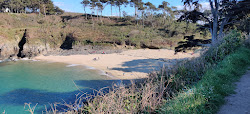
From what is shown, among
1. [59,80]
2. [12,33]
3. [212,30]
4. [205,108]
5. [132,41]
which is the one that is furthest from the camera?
[132,41]

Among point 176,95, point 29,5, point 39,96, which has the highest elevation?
point 29,5

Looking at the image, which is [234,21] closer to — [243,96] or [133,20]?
[243,96]

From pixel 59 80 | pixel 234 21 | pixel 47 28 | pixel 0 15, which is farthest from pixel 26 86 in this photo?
pixel 0 15

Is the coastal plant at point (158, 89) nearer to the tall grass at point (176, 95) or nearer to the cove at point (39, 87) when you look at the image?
the tall grass at point (176, 95)

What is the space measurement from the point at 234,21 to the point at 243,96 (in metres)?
7.83

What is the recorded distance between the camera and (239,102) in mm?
3215

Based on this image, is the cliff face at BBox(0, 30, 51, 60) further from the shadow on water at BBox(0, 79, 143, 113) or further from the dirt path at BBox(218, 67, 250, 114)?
the dirt path at BBox(218, 67, 250, 114)

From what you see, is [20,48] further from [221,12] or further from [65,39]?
[221,12]

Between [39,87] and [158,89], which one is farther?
[39,87]

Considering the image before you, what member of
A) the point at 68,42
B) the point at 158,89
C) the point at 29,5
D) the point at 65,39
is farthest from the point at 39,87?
the point at 29,5

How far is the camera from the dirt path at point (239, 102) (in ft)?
9.53

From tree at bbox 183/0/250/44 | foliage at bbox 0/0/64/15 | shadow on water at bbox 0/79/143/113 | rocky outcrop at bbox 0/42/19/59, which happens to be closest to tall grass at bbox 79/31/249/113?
tree at bbox 183/0/250/44

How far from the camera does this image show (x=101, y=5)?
5084 centimetres

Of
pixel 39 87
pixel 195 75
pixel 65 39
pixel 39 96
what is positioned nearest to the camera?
pixel 195 75
